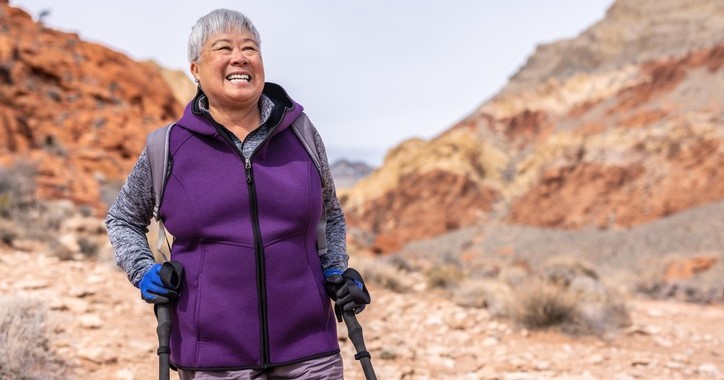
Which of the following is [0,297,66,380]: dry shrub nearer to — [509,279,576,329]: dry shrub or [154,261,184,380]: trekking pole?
[154,261,184,380]: trekking pole

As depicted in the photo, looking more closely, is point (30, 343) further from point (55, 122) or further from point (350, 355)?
point (55, 122)

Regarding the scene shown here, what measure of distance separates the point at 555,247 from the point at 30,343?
23.0 m

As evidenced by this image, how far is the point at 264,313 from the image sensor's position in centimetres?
187

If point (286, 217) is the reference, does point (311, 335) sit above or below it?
below

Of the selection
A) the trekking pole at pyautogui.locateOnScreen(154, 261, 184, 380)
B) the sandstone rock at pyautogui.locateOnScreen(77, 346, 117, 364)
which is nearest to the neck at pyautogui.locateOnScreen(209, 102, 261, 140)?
the trekking pole at pyautogui.locateOnScreen(154, 261, 184, 380)

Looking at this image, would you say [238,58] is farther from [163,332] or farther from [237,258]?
[163,332]

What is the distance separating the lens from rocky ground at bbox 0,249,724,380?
4699 mm

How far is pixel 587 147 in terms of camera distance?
95.2 feet

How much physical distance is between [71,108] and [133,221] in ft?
53.3

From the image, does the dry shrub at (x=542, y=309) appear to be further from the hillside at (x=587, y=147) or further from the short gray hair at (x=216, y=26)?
the hillside at (x=587, y=147)

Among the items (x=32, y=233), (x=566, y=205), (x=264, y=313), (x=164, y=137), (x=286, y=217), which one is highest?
(x=566, y=205)

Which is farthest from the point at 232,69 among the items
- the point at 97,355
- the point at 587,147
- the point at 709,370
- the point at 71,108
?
the point at 587,147

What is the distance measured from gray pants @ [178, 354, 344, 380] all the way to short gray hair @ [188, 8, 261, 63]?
1051mm

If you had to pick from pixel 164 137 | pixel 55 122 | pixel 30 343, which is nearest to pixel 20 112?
pixel 55 122
